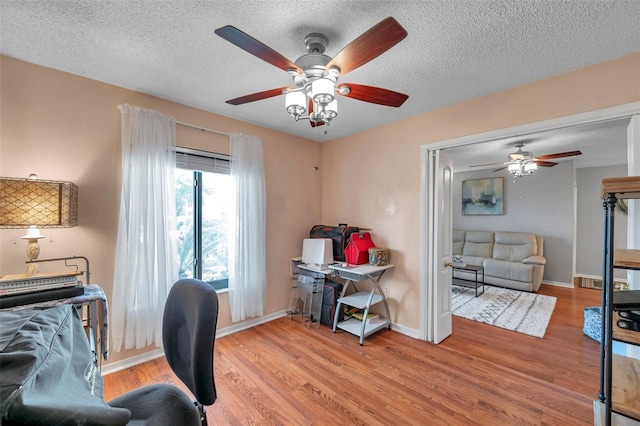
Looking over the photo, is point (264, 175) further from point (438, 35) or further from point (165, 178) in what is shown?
point (438, 35)

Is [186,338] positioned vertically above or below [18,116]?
below

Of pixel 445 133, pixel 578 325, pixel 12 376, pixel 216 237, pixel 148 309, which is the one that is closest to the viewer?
pixel 12 376

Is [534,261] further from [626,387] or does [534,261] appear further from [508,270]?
[626,387]

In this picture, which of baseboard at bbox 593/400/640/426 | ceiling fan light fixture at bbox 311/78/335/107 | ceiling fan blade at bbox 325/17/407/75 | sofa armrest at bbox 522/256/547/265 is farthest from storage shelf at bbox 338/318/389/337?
sofa armrest at bbox 522/256/547/265

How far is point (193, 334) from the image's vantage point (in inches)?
45.8

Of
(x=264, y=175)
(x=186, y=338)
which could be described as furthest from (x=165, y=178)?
(x=186, y=338)

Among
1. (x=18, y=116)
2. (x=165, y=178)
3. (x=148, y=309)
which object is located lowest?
(x=148, y=309)

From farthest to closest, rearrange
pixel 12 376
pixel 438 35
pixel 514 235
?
pixel 514 235
pixel 438 35
pixel 12 376

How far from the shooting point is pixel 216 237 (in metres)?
3.09

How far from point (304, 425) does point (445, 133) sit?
9.30ft

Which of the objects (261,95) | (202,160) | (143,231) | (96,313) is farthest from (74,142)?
(261,95)

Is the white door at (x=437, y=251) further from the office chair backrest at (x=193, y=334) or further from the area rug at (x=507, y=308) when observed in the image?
the office chair backrest at (x=193, y=334)

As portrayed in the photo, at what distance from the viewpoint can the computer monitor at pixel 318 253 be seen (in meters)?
3.31

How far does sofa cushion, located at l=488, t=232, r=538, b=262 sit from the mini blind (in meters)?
5.49
